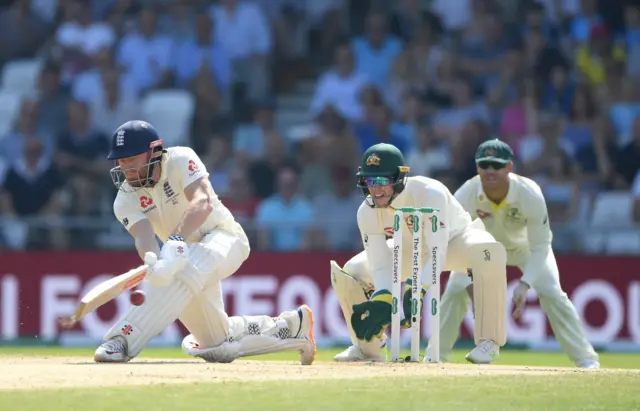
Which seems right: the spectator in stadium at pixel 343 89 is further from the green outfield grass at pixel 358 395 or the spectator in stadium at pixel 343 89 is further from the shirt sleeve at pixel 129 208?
the green outfield grass at pixel 358 395

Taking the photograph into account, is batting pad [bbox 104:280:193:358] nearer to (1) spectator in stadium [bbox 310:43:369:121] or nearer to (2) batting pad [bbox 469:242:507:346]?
(2) batting pad [bbox 469:242:507:346]

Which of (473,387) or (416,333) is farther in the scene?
(416,333)

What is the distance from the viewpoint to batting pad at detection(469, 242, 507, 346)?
1026 centimetres

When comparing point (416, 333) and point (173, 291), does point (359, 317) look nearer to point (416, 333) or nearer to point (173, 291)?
point (416, 333)

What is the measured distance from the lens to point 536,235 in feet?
37.3

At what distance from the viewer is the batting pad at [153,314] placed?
8.92 m

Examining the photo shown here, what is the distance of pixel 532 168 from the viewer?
53.3 ft

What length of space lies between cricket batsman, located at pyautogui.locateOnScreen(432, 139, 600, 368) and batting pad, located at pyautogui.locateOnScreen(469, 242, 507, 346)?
757mm

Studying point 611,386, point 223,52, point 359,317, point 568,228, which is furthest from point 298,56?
point 611,386

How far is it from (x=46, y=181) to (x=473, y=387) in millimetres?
9532

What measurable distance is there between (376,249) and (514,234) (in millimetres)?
2301

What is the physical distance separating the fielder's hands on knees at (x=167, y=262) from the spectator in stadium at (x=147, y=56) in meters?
9.17

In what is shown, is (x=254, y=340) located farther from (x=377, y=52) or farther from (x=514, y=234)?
(x=377, y=52)

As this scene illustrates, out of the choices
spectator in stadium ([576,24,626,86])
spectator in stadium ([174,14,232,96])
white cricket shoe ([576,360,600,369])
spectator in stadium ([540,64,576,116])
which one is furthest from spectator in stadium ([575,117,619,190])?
white cricket shoe ([576,360,600,369])
